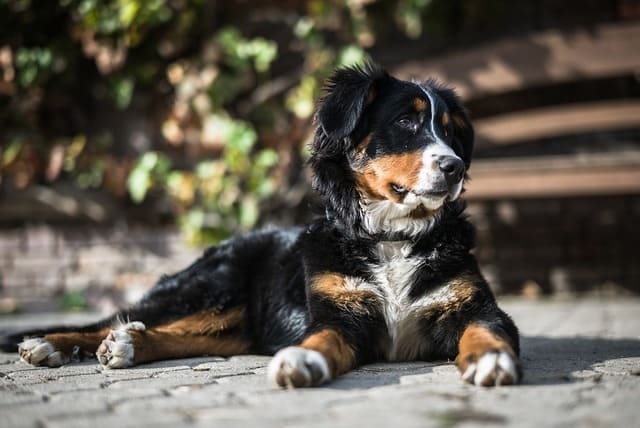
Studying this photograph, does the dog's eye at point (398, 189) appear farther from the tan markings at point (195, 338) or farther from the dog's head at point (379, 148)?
the tan markings at point (195, 338)

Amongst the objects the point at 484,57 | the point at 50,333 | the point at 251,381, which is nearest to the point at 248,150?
the point at 484,57

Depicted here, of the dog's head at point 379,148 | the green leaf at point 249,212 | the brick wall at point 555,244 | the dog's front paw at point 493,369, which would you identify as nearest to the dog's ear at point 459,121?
the dog's head at point 379,148

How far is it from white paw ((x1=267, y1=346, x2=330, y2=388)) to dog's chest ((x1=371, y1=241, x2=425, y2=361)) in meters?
0.75

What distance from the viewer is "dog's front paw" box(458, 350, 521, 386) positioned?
237 centimetres

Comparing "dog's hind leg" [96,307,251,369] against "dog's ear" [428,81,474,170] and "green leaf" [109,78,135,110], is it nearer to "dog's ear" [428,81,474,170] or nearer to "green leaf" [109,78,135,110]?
"dog's ear" [428,81,474,170]

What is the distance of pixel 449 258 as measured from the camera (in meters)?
3.20

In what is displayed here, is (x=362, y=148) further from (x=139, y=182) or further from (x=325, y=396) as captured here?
(x=139, y=182)

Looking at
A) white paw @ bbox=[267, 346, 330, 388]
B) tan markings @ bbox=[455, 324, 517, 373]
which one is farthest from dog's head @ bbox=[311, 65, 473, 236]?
white paw @ bbox=[267, 346, 330, 388]

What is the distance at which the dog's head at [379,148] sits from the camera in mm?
3189

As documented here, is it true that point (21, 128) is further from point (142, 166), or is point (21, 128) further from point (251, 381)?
point (251, 381)

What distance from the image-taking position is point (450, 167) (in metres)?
3.02

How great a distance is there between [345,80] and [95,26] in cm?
431

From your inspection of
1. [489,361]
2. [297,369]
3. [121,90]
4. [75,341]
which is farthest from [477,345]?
[121,90]

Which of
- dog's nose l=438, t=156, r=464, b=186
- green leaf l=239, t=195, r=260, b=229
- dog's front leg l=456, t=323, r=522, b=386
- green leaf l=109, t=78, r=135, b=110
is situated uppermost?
green leaf l=109, t=78, r=135, b=110
